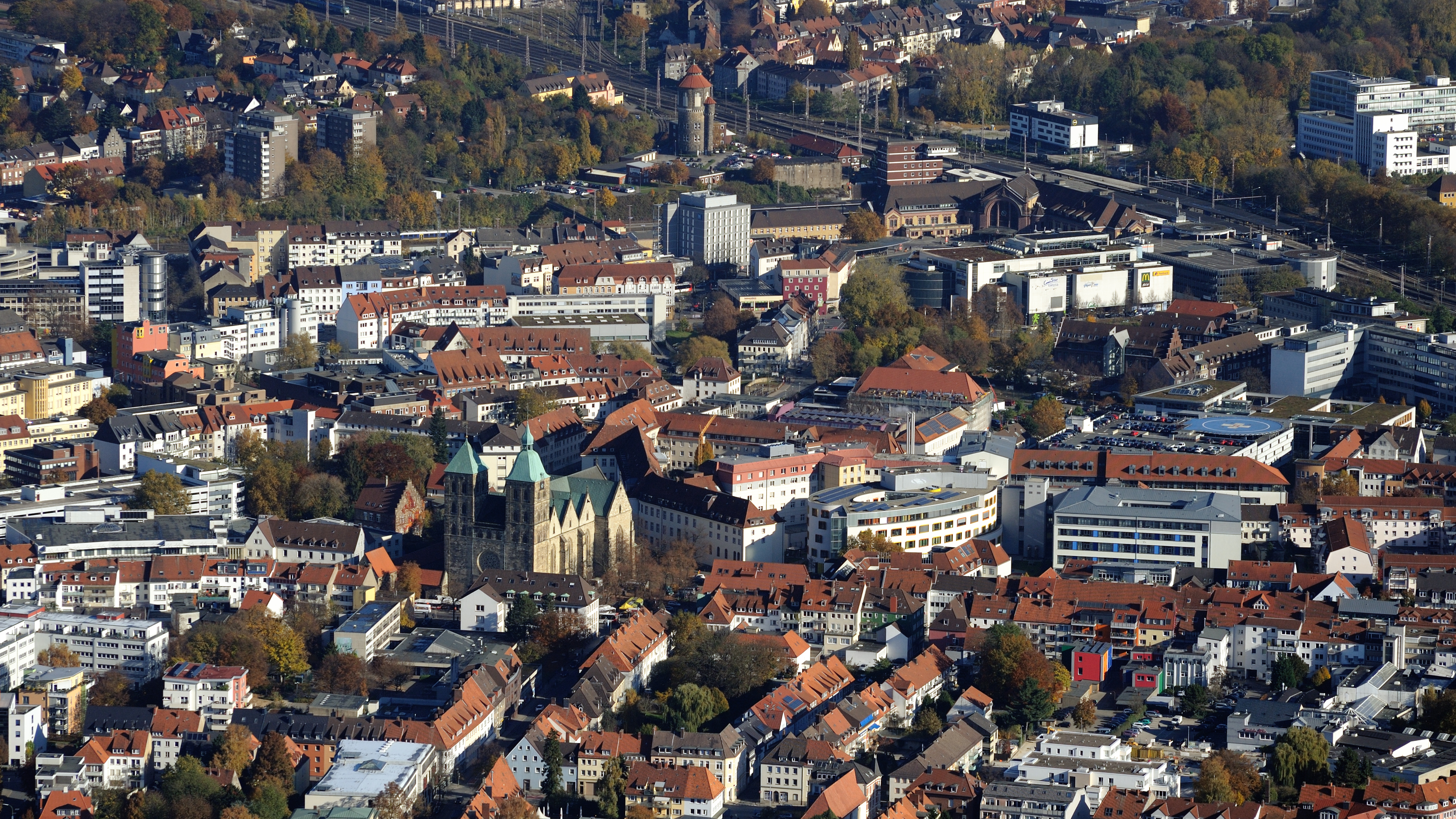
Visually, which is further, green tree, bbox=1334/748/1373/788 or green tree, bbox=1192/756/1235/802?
green tree, bbox=1334/748/1373/788

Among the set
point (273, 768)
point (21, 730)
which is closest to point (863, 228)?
point (21, 730)

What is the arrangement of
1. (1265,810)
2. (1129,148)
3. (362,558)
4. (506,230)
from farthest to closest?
(1129,148), (506,230), (362,558), (1265,810)

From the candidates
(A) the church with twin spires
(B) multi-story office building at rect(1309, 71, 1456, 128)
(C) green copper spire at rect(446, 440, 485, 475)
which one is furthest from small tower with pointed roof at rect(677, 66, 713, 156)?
(C) green copper spire at rect(446, 440, 485, 475)

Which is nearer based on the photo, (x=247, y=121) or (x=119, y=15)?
(x=247, y=121)

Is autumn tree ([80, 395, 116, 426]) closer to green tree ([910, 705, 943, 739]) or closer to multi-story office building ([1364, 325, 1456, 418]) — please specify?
green tree ([910, 705, 943, 739])

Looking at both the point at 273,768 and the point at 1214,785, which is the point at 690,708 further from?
the point at 1214,785

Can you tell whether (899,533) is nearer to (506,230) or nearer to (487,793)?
(487,793)

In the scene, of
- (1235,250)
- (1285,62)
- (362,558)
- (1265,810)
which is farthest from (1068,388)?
(1285,62)
